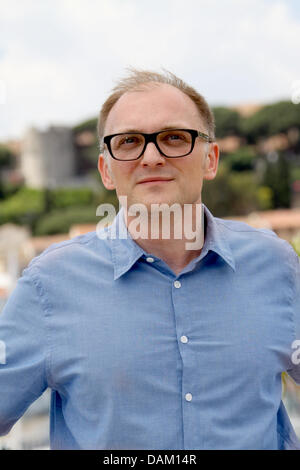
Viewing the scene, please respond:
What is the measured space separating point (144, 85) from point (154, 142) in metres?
0.07

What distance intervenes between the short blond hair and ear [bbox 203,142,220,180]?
19 millimetres

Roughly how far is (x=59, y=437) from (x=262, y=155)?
858 inches

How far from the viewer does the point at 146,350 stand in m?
0.61

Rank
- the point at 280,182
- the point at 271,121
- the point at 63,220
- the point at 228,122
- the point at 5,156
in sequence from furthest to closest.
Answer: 1. the point at 228,122
2. the point at 5,156
3. the point at 271,121
4. the point at 63,220
5. the point at 280,182

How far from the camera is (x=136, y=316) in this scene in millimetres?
626

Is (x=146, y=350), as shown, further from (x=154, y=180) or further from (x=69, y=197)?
(x=69, y=197)

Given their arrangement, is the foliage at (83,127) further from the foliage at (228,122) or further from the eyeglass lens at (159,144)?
the eyeglass lens at (159,144)

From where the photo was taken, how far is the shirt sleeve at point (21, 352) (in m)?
0.61

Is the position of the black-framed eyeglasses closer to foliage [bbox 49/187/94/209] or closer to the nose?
the nose

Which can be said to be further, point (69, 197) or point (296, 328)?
point (69, 197)

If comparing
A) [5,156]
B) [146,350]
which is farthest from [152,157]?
[5,156]

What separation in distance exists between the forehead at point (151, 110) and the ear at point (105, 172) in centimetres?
5

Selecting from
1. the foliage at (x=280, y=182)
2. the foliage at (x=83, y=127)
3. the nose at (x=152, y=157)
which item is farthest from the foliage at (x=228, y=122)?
the nose at (x=152, y=157)

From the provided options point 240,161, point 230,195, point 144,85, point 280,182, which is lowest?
point 230,195
